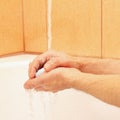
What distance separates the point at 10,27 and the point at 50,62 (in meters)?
0.66

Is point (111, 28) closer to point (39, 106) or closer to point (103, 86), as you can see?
point (39, 106)

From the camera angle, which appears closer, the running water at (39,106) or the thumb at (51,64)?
the thumb at (51,64)

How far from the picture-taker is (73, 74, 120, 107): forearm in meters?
0.67

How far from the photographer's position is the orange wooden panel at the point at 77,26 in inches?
51.1

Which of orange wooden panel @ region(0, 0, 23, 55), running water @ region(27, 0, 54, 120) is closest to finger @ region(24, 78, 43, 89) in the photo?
running water @ region(27, 0, 54, 120)

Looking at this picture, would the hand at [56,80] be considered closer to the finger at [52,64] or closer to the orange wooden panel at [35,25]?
the finger at [52,64]

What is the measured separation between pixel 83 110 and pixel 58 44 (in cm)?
32

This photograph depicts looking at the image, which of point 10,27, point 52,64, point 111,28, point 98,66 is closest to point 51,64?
point 52,64

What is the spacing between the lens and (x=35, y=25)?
4.94 ft

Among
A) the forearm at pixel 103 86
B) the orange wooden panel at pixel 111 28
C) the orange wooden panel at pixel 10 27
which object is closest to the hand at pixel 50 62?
the forearm at pixel 103 86

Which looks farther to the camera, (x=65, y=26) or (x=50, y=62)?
(x=65, y=26)

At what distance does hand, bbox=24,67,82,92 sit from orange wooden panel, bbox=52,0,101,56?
1.62ft

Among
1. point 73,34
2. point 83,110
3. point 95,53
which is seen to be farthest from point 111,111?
point 73,34

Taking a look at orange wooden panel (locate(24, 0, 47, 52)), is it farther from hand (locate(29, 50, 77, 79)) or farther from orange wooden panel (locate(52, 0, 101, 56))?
hand (locate(29, 50, 77, 79))
